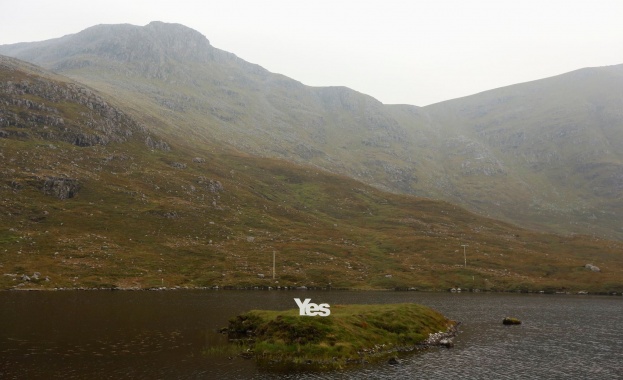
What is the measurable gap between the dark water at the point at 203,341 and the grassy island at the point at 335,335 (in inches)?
160

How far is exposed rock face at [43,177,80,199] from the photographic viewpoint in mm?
184375

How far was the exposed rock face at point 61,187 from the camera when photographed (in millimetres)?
184375

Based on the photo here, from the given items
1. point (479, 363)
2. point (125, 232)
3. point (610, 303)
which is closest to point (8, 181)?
point (125, 232)

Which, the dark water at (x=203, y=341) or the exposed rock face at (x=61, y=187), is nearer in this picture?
the dark water at (x=203, y=341)

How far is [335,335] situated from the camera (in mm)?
64750

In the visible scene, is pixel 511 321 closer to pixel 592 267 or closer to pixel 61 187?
pixel 592 267

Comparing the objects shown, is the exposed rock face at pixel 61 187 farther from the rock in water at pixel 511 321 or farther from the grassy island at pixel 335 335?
the rock in water at pixel 511 321

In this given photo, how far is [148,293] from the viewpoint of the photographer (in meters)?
124

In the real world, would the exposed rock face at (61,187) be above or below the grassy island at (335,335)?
above

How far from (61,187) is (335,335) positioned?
166 m

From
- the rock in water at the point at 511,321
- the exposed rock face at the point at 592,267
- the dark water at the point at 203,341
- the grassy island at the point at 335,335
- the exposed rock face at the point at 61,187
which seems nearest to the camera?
the dark water at the point at 203,341

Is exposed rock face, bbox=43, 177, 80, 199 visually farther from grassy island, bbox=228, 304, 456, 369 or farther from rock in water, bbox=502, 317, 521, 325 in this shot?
rock in water, bbox=502, 317, 521, 325

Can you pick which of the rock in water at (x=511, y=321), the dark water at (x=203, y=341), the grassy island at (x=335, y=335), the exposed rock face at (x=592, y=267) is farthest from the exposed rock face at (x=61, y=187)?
the exposed rock face at (x=592, y=267)

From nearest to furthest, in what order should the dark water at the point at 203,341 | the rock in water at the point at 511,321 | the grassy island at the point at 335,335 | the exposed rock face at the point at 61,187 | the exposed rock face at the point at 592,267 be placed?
the dark water at the point at 203,341, the grassy island at the point at 335,335, the rock in water at the point at 511,321, the exposed rock face at the point at 592,267, the exposed rock face at the point at 61,187
